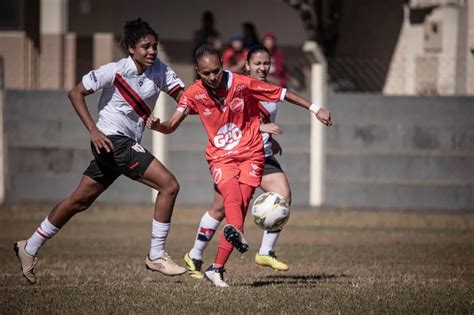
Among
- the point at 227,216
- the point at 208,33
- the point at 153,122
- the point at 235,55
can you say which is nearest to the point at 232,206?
the point at 227,216

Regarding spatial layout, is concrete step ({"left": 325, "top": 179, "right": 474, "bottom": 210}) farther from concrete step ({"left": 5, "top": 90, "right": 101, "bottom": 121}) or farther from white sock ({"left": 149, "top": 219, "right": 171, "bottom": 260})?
white sock ({"left": 149, "top": 219, "right": 171, "bottom": 260})

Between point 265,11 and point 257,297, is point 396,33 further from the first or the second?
point 257,297

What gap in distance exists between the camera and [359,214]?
17.2 m

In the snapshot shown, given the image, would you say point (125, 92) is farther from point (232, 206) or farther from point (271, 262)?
point (271, 262)

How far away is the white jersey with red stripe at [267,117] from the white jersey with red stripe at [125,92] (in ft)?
4.42

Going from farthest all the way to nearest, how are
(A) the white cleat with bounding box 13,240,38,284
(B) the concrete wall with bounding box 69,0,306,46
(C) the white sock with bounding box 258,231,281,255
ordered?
1. (B) the concrete wall with bounding box 69,0,306,46
2. (C) the white sock with bounding box 258,231,281,255
3. (A) the white cleat with bounding box 13,240,38,284

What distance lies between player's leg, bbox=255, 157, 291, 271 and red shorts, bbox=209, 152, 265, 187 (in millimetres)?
772

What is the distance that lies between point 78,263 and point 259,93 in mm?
3185

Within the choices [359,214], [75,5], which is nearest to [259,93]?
[359,214]

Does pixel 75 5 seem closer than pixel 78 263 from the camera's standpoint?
No

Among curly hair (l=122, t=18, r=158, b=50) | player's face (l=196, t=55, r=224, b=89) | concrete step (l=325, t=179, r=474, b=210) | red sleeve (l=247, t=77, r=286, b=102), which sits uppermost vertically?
curly hair (l=122, t=18, r=158, b=50)

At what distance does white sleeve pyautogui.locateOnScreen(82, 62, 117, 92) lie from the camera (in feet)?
30.5

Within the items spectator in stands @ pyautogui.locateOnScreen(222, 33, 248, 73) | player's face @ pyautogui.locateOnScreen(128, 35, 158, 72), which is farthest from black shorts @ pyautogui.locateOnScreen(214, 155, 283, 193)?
spectator in stands @ pyautogui.locateOnScreen(222, 33, 248, 73)

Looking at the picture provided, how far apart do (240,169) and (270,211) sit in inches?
19.6
